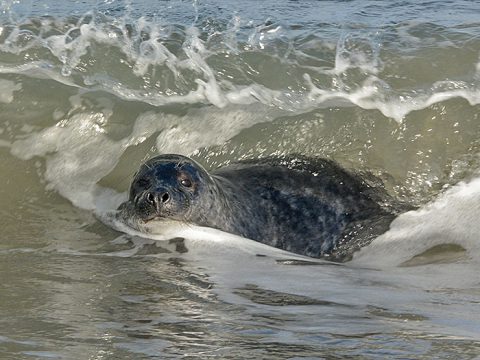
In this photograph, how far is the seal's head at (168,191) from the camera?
634 centimetres

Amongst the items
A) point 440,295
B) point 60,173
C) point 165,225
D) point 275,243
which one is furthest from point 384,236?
point 60,173

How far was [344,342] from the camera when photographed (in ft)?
12.9

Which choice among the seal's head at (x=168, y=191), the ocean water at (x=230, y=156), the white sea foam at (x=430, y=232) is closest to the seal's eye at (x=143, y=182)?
the seal's head at (x=168, y=191)

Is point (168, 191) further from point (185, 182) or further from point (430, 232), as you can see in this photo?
point (430, 232)

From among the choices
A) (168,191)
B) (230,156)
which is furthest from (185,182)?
(230,156)

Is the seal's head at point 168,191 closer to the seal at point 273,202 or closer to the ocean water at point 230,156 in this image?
the seal at point 273,202

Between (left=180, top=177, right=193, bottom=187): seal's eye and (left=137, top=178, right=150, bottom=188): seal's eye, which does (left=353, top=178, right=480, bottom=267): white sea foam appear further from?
(left=137, top=178, right=150, bottom=188): seal's eye

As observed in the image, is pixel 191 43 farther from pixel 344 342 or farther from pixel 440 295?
pixel 344 342

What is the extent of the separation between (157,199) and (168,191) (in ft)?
0.46

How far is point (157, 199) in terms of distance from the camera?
635 centimetres

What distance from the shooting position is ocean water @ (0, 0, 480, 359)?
13.6ft

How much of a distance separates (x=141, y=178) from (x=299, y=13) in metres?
4.28

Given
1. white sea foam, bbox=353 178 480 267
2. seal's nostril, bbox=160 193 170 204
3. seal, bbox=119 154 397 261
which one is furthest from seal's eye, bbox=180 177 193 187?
white sea foam, bbox=353 178 480 267

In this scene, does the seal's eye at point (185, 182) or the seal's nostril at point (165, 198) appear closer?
the seal's nostril at point (165, 198)
